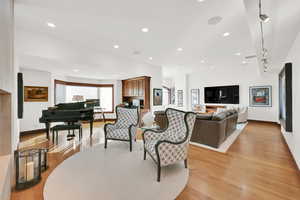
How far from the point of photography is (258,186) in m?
1.94

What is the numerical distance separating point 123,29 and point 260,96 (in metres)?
7.75

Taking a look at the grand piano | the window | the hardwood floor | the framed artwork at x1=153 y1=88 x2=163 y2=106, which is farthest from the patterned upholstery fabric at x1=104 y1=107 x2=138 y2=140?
the window

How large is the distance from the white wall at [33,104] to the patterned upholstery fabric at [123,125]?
3.71 metres

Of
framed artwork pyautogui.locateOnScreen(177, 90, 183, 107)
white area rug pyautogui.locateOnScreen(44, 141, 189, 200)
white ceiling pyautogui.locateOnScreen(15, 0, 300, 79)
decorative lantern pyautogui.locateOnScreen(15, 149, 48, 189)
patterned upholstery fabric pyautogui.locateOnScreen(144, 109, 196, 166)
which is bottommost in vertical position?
white area rug pyautogui.locateOnScreen(44, 141, 189, 200)

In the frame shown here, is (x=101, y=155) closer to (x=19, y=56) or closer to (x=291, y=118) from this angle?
(x=19, y=56)

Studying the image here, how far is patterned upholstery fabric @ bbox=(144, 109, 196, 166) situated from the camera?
2.17 metres

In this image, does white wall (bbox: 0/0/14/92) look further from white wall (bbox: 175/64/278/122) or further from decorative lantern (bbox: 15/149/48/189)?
white wall (bbox: 175/64/278/122)

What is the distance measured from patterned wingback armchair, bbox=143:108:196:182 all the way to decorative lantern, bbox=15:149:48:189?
184 centimetres

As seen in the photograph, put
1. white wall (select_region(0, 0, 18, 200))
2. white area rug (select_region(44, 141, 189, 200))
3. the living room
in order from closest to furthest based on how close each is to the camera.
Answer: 1. white wall (select_region(0, 0, 18, 200))
2. white area rug (select_region(44, 141, 189, 200))
3. the living room

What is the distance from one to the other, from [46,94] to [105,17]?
455cm

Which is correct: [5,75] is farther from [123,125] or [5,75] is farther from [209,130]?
[209,130]

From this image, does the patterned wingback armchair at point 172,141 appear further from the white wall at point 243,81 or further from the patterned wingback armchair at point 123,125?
the white wall at point 243,81

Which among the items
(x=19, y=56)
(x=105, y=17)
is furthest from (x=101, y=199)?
(x=19, y=56)

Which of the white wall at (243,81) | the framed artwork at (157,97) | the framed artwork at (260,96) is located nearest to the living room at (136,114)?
the framed artwork at (157,97)
